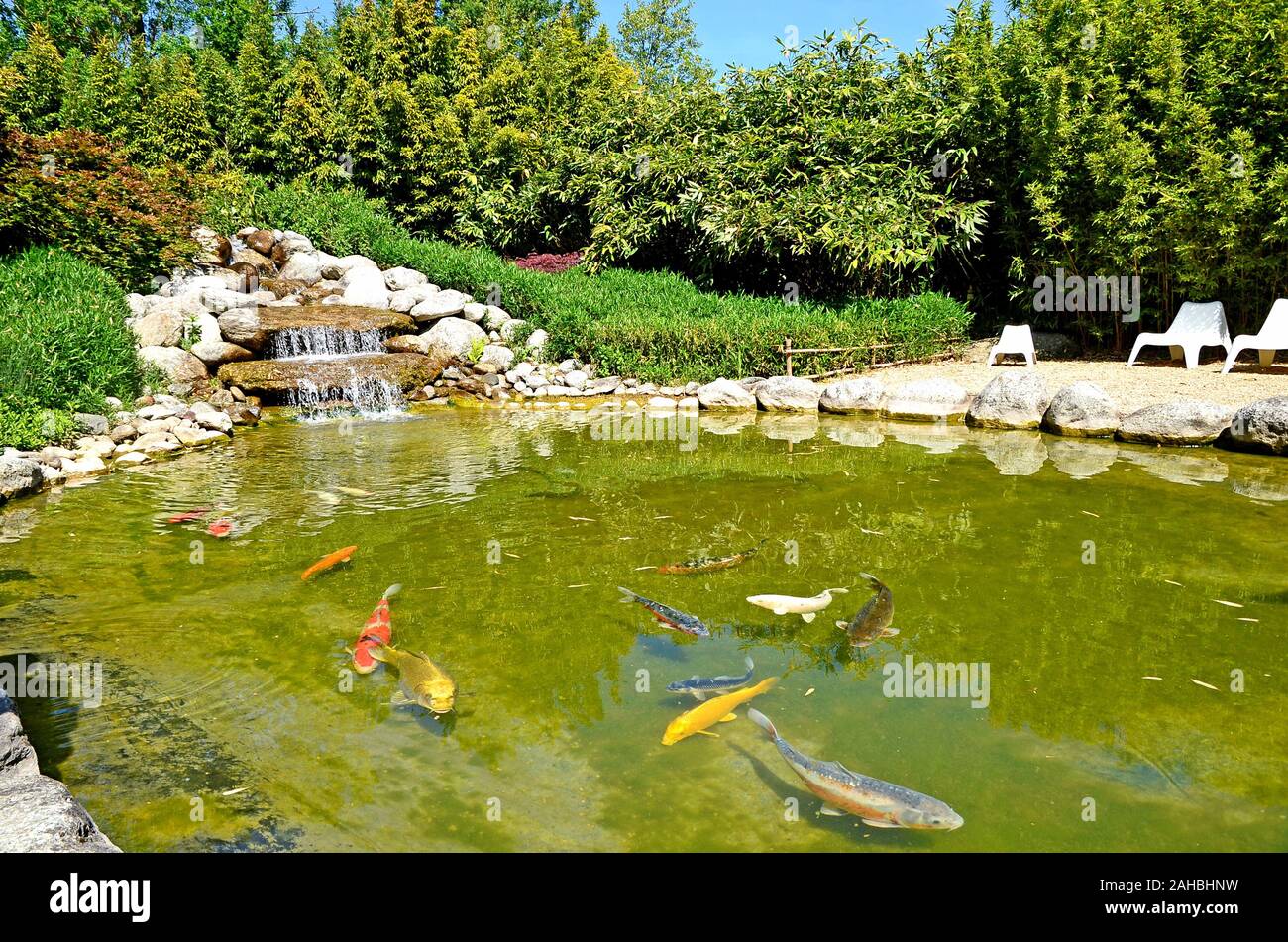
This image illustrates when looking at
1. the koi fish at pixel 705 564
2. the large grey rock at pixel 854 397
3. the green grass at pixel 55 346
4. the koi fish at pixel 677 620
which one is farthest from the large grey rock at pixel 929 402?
the green grass at pixel 55 346

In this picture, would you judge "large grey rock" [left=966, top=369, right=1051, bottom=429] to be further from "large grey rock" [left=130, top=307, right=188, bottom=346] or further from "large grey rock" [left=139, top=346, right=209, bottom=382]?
"large grey rock" [left=130, top=307, right=188, bottom=346]

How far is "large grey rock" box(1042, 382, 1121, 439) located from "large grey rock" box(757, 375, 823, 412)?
10.9ft

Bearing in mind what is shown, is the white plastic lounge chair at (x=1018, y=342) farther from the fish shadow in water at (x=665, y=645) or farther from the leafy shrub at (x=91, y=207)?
the leafy shrub at (x=91, y=207)

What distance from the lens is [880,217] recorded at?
14602 millimetres

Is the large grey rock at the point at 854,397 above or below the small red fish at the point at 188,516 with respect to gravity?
above

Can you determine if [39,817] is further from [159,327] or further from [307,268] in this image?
[307,268]

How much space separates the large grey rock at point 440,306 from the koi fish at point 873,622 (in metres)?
13.0

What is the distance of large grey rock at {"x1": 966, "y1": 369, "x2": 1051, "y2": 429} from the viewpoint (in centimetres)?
1053

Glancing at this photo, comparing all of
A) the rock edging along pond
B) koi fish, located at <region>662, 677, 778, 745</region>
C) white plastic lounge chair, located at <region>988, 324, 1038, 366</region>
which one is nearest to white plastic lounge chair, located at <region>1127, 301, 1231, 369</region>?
white plastic lounge chair, located at <region>988, 324, 1038, 366</region>

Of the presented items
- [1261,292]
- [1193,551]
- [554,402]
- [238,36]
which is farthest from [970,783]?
[238,36]

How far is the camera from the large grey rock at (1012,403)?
10.5 meters
